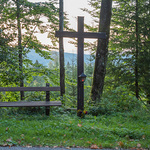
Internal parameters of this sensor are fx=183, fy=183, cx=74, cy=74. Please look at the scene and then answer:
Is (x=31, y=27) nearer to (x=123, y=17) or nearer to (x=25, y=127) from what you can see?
(x=123, y=17)

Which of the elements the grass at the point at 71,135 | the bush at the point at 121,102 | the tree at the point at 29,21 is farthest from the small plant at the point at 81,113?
the tree at the point at 29,21

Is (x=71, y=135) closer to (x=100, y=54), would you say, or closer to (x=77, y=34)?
(x=77, y=34)

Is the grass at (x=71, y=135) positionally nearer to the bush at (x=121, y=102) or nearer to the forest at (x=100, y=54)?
the forest at (x=100, y=54)

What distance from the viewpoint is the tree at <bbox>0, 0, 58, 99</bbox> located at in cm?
1105

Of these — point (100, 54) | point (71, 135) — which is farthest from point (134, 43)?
point (71, 135)

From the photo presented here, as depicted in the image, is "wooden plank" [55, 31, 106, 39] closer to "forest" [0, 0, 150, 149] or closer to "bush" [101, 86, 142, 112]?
"forest" [0, 0, 150, 149]

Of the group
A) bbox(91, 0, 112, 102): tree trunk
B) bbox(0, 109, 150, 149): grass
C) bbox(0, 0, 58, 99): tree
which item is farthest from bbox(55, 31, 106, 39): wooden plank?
bbox(0, 0, 58, 99): tree

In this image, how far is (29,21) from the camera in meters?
11.9

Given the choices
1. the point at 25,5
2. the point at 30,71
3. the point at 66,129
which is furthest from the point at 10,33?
the point at 66,129

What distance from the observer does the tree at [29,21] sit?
11047 mm

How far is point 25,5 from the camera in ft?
36.4

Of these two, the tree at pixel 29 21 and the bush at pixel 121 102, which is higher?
the tree at pixel 29 21

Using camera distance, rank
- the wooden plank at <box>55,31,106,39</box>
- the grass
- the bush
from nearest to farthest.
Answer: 1. the grass
2. the wooden plank at <box>55,31,106,39</box>
3. the bush

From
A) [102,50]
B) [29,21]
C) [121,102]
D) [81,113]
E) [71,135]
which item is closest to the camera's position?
[71,135]
